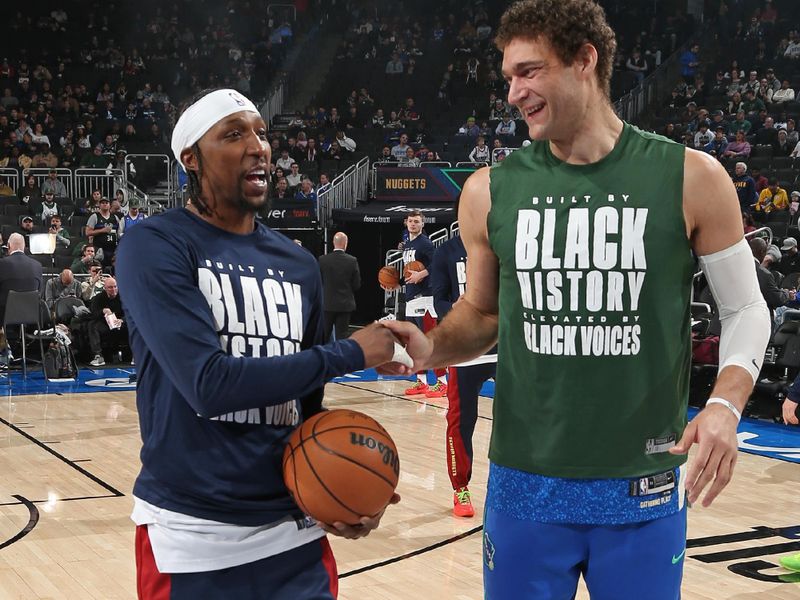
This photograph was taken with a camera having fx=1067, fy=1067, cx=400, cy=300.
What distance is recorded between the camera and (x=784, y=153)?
17.9m

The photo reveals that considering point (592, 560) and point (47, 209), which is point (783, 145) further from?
point (592, 560)

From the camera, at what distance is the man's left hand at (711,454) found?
7.14ft

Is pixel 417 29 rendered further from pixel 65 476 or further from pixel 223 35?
pixel 65 476

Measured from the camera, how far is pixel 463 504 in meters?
6.22

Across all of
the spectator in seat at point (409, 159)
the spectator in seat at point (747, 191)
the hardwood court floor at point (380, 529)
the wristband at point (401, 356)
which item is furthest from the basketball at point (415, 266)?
the spectator in seat at point (409, 159)

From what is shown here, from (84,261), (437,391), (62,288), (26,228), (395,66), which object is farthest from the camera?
(395,66)

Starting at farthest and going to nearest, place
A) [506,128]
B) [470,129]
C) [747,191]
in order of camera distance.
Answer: [470,129] → [506,128] → [747,191]

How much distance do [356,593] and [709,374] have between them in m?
6.34

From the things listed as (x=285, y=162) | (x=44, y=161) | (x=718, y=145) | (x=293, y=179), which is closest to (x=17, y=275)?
(x=44, y=161)

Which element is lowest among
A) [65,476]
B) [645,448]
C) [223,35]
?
[65,476]

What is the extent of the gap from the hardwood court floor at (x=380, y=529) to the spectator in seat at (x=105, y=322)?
4.34 meters

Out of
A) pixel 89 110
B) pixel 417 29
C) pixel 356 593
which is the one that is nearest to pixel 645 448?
pixel 356 593

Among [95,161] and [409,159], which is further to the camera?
[409,159]

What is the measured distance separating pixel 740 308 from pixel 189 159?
51.8 inches
